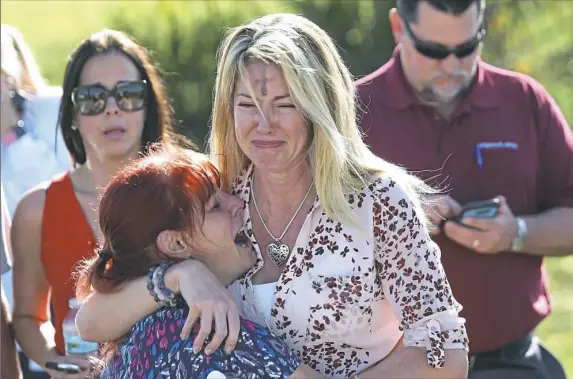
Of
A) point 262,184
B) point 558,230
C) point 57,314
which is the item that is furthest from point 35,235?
point 558,230

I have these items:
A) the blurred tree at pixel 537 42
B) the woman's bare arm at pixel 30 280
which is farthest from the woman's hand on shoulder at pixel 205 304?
the blurred tree at pixel 537 42

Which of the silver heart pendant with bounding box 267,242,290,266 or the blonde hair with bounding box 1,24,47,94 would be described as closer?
the silver heart pendant with bounding box 267,242,290,266

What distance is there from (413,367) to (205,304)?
0.58 metres

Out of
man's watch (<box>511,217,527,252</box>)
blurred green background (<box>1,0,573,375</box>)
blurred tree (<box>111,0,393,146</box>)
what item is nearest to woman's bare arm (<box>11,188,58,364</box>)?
man's watch (<box>511,217,527,252</box>)

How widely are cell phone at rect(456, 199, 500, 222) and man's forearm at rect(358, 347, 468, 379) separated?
3.35 feet

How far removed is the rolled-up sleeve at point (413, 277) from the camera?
2.66m

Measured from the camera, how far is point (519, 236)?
3703 mm

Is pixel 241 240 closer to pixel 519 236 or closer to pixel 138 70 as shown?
pixel 138 70

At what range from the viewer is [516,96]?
12.8 feet

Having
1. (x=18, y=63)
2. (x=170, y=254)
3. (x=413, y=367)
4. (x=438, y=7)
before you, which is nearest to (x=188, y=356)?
(x=170, y=254)

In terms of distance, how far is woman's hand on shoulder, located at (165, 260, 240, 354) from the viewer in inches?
95.8

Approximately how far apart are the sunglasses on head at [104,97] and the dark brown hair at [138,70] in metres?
0.07

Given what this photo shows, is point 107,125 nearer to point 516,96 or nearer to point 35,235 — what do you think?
point 35,235

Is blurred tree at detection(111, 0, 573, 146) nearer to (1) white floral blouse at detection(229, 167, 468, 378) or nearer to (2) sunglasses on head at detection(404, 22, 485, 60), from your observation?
(2) sunglasses on head at detection(404, 22, 485, 60)
